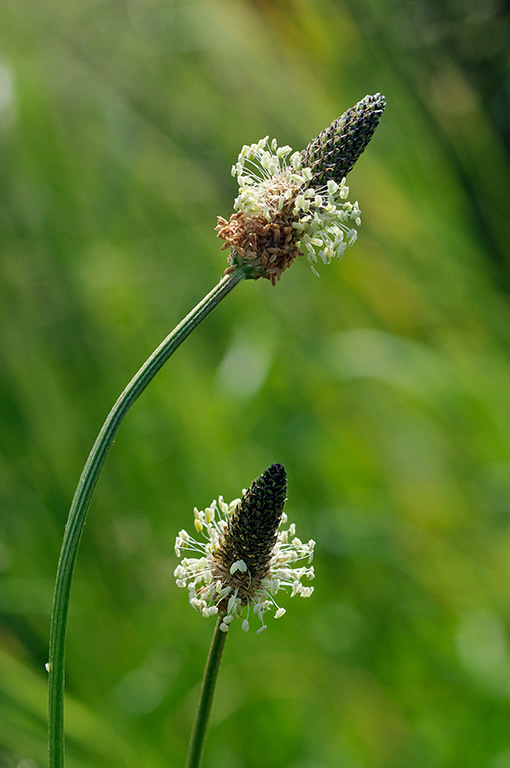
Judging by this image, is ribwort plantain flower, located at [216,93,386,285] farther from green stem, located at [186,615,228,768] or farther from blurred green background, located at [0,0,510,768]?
blurred green background, located at [0,0,510,768]

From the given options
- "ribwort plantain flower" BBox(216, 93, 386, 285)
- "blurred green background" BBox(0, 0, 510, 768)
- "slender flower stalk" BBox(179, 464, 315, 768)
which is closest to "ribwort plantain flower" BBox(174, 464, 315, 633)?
"slender flower stalk" BBox(179, 464, 315, 768)

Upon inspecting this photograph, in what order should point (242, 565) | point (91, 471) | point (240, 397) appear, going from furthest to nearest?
1. point (240, 397)
2. point (242, 565)
3. point (91, 471)

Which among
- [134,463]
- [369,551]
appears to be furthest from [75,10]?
[369,551]

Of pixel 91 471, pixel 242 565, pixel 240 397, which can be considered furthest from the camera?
pixel 240 397

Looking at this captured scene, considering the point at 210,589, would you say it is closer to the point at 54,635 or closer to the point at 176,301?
the point at 54,635

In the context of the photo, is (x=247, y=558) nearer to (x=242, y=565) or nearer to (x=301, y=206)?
(x=242, y=565)

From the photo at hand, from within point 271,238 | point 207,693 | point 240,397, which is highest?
point 240,397

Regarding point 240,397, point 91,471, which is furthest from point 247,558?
point 240,397
